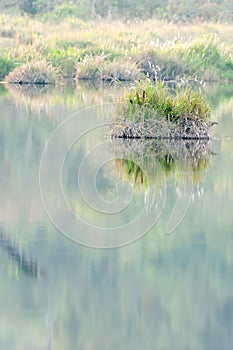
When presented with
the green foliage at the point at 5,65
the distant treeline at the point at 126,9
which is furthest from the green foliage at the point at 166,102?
the distant treeline at the point at 126,9

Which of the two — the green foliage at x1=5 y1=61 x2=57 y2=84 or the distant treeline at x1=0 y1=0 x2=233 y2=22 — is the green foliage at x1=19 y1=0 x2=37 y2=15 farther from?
the green foliage at x1=5 y1=61 x2=57 y2=84

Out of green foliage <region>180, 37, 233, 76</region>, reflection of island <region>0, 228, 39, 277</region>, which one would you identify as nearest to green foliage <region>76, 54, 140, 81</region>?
green foliage <region>180, 37, 233, 76</region>

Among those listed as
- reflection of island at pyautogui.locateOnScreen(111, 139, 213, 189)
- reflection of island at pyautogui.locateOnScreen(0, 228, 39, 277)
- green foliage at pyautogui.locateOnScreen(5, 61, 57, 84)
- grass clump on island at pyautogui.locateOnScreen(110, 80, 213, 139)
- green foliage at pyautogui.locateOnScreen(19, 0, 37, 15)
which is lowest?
reflection of island at pyautogui.locateOnScreen(0, 228, 39, 277)

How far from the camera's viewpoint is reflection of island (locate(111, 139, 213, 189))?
12133 mm

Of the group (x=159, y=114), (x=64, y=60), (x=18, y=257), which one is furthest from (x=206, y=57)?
(x=18, y=257)

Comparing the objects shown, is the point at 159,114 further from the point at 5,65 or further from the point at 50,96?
the point at 5,65

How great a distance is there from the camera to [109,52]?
1224 inches

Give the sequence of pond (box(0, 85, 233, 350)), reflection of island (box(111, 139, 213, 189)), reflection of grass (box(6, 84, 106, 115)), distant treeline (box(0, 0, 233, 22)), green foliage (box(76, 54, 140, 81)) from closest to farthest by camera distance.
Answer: pond (box(0, 85, 233, 350)) < reflection of island (box(111, 139, 213, 189)) < reflection of grass (box(6, 84, 106, 115)) < green foliage (box(76, 54, 140, 81)) < distant treeline (box(0, 0, 233, 22))

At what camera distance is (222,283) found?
25.0 ft

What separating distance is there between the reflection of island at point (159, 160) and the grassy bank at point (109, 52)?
1062 centimetres

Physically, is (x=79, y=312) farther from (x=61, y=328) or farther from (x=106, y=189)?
(x=106, y=189)

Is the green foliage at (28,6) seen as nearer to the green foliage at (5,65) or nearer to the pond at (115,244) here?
the green foliage at (5,65)

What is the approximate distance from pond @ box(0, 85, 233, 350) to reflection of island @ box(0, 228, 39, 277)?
0.03 feet

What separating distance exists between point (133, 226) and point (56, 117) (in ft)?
32.8
